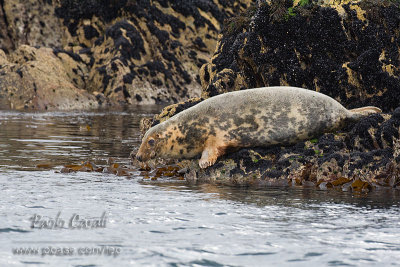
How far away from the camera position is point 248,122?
863cm

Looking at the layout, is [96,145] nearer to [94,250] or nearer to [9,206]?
[9,206]

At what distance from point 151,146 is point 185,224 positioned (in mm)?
4029

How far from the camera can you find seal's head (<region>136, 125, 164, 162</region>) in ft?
29.9

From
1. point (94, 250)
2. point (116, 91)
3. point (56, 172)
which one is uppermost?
point (116, 91)

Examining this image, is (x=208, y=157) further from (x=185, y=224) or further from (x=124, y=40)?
(x=124, y=40)

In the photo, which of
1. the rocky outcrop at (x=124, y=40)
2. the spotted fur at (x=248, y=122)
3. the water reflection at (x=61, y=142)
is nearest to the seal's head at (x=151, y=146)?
the spotted fur at (x=248, y=122)

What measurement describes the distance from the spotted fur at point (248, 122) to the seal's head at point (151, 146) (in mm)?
15

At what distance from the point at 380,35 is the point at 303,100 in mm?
2723

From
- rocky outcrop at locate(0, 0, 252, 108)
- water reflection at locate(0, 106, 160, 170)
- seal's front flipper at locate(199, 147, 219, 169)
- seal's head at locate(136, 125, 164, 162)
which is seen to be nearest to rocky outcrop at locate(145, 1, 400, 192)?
seal's front flipper at locate(199, 147, 219, 169)

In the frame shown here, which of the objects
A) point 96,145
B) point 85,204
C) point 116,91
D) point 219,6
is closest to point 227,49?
point 96,145

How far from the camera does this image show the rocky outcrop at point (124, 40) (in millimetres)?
35625

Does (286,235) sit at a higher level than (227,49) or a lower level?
lower

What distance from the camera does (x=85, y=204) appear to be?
19.9 ft

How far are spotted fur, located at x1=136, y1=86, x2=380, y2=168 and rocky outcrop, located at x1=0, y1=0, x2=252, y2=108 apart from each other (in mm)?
25487
